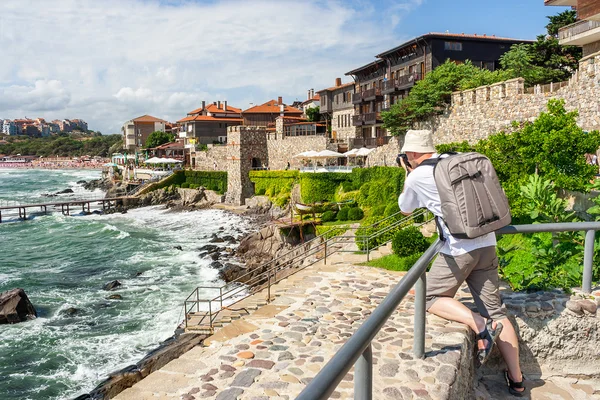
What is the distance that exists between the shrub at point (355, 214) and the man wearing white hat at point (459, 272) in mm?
22047

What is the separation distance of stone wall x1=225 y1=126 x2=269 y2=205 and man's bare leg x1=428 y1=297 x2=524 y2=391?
4364 cm

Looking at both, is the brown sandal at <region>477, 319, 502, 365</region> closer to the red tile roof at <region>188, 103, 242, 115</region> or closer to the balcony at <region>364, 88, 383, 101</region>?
the balcony at <region>364, 88, 383, 101</region>

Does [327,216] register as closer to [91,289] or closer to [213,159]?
[91,289]

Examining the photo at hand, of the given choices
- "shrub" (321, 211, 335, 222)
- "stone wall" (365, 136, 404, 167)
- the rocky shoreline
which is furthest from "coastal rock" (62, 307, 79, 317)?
"stone wall" (365, 136, 404, 167)

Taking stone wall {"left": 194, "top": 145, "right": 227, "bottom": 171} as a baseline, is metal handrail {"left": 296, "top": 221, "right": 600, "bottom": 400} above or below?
below

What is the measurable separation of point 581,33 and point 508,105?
16.4ft

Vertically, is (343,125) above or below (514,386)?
above

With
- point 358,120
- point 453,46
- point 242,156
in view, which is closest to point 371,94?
point 358,120

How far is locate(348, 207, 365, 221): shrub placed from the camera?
26.9m

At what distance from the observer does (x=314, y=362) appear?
5930mm

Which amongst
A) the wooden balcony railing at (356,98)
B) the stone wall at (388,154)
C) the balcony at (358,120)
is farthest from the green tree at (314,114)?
the stone wall at (388,154)

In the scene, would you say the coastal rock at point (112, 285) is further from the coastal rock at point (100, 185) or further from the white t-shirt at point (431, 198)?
the coastal rock at point (100, 185)

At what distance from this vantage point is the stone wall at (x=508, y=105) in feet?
59.1

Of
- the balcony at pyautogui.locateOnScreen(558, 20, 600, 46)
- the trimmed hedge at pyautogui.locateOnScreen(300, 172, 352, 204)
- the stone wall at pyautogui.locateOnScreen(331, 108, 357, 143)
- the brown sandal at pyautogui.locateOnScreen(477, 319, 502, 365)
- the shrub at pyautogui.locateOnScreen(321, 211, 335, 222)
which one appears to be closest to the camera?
the brown sandal at pyautogui.locateOnScreen(477, 319, 502, 365)
